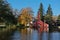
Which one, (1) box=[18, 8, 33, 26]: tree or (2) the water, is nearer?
(2) the water

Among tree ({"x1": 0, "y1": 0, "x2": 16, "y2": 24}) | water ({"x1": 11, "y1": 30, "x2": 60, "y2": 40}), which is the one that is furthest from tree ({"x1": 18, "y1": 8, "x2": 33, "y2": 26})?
water ({"x1": 11, "y1": 30, "x2": 60, "y2": 40})

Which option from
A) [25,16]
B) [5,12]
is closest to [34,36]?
[5,12]

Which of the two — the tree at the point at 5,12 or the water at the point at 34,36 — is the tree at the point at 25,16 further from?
the water at the point at 34,36

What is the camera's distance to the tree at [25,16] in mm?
90812

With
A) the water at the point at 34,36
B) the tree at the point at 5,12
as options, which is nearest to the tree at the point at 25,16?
the tree at the point at 5,12

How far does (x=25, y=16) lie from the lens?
3607 inches

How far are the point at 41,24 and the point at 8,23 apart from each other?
11.9m

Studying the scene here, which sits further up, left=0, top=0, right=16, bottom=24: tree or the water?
left=0, top=0, right=16, bottom=24: tree

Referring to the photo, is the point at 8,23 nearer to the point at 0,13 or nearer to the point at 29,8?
the point at 0,13

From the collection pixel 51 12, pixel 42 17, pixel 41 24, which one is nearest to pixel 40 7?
pixel 51 12

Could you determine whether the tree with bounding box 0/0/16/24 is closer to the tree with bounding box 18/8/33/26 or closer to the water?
the tree with bounding box 18/8/33/26

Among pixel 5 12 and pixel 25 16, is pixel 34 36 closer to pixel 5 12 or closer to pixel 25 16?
pixel 5 12

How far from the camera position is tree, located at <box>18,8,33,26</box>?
298 feet

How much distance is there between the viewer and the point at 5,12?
69.3 meters
